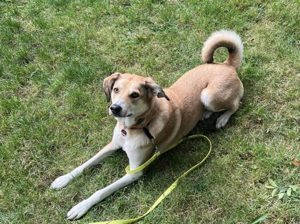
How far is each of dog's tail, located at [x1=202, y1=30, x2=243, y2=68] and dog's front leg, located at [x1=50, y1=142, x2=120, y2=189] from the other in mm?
1291

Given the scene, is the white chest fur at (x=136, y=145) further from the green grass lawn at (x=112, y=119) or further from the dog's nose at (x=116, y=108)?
the dog's nose at (x=116, y=108)

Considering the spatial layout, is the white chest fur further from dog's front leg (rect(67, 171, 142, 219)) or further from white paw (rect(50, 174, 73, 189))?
white paw (rect(50, 174, 73, 189))

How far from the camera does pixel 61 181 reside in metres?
4.12

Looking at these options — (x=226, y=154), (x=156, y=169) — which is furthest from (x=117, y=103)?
(x=226, y=154)

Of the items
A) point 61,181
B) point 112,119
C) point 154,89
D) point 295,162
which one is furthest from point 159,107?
point 295,162

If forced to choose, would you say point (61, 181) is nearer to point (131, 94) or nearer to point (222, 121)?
point (131, 94)

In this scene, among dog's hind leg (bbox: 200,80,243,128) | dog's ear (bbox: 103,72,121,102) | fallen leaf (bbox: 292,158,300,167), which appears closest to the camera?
dog's ear (bbox: 103,72,121,102)

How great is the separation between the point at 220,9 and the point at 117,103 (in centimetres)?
251

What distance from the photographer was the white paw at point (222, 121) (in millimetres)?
4455

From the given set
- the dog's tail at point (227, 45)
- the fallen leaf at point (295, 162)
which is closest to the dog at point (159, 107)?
the dog's tail at point (227, 45)

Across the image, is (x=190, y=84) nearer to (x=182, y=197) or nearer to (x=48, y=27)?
(x=182, y=197)

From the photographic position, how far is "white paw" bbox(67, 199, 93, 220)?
386 cm

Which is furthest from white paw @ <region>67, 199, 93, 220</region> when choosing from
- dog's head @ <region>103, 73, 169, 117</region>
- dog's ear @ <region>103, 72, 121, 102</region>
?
dog's ear @ <region>103, 72, 121, 102</region>

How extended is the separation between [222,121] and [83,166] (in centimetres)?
138
